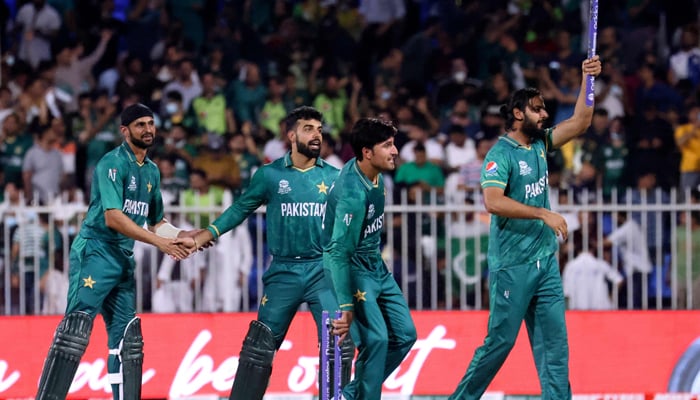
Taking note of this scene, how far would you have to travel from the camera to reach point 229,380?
1249cm

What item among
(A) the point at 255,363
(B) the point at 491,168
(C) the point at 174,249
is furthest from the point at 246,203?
(B) the point at 491,168

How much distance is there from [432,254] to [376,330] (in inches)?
191

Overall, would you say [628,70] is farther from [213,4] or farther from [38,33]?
[38,33]

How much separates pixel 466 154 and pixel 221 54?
14.0ft

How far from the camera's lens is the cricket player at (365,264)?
9.13 metres

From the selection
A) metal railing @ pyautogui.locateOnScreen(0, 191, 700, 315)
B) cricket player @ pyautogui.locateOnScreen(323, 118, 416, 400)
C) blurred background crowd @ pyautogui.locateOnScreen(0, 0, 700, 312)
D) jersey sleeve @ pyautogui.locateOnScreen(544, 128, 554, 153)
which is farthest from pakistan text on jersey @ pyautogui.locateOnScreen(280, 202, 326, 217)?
blurred background crowd @ pyautogui.locateOnScreen(0, 0, 700, 312)

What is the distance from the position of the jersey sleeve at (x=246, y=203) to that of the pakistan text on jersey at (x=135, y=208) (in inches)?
21.3

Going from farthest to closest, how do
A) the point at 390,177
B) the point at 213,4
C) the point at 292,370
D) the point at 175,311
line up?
the point at 213,4, the point at 390,177, the point at 175,311, the point at 292,370

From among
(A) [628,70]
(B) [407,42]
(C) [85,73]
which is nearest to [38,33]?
(C) [85,73]

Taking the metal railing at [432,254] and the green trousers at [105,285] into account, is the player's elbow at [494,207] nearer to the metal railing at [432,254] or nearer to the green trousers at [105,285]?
the green trousers at [105,285]

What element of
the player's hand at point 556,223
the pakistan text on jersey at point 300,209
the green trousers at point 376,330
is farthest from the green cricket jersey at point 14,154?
the player's hand at point 556,223

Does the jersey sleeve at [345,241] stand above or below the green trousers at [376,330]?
above

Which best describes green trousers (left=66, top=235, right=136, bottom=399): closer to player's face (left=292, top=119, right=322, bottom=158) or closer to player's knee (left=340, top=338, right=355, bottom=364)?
player's face (left=292, top=119, right=322, bottom=158)

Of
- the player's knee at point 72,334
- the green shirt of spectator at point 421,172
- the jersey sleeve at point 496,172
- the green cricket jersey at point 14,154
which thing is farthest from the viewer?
the green cricket jersey at point 14,154
